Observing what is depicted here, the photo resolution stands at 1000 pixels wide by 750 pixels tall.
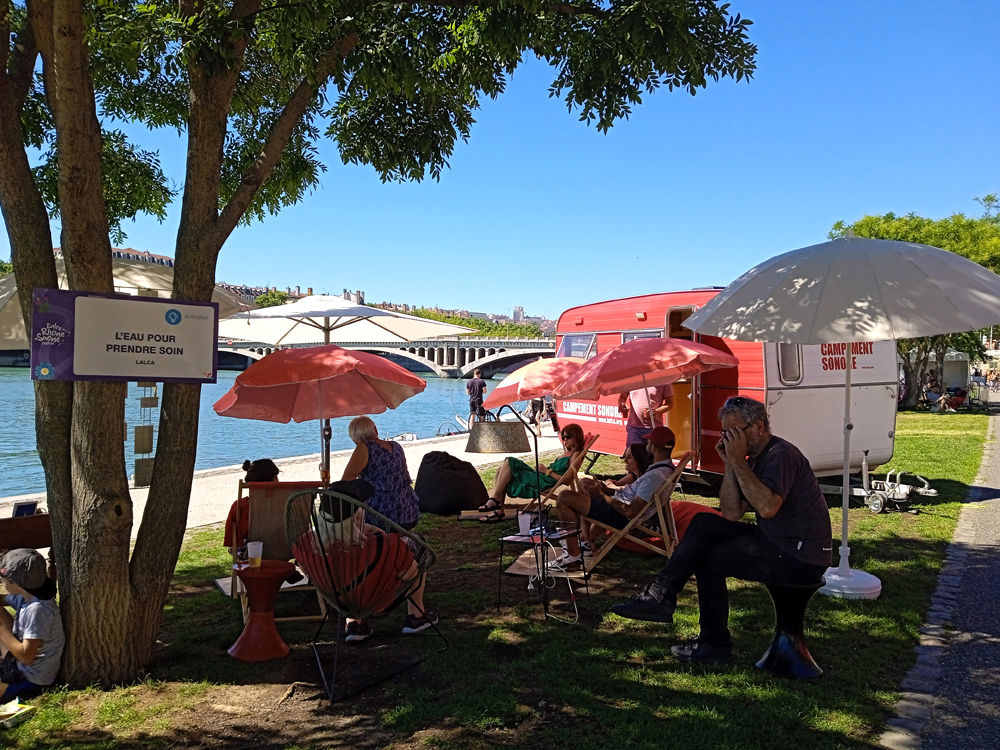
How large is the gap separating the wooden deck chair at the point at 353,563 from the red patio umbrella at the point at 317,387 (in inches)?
57.6

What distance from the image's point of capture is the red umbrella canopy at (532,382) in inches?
290

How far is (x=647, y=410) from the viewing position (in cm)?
852

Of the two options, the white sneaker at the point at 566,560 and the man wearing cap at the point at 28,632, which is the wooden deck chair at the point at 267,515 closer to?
the man wearing cap at the point at 28,632

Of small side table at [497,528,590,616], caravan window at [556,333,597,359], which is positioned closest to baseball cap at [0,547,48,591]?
small side table at [497,528,590,616]

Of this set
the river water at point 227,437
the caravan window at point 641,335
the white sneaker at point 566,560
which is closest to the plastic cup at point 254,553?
the white sneaker at point 566,560

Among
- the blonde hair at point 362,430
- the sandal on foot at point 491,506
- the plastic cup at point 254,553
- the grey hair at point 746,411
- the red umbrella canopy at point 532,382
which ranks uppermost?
the red umbrella canopy at point 532,382

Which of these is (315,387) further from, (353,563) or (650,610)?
(650,610)

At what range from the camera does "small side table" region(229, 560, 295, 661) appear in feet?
13.3

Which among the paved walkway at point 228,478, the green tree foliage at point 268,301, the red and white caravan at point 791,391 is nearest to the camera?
the paved walkway at point 228,478

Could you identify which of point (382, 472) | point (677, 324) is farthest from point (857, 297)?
point (677, 324)

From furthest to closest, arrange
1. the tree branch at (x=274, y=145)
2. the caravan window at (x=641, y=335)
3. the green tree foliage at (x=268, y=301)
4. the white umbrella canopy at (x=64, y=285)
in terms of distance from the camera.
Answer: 1. the green tree foliage at (x=268, y=301)
2. the caravan window at (x=641, y=335)
3. the white umbrella canopy at (x=64, y=285)
4. the tree branch at (x=274, y=145)

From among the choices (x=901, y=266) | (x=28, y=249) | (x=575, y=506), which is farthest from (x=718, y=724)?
(x=28, y=249)

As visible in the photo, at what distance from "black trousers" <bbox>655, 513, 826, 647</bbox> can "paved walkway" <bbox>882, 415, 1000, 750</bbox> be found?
69cm

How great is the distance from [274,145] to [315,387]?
8.80ft
